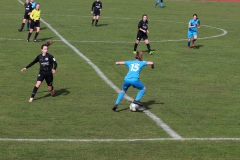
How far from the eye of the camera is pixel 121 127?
17984mm

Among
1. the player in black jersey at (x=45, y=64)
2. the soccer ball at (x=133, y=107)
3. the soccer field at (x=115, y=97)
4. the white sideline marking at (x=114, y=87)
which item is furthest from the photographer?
the player in black jersey at (x=45, y=64)

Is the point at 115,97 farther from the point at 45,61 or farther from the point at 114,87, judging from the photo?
the point at 45,61

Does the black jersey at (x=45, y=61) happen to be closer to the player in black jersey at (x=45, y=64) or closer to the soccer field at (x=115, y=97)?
the player in black jersey at (x=45, y=64)

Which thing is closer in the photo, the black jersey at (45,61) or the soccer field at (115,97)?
the soccer field at (115,97)

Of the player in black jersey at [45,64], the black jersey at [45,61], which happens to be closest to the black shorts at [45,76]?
the player in black jersey at [45,64]

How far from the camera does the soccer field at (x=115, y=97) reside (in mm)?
15969

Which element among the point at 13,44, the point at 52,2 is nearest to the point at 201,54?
the point at 13,44

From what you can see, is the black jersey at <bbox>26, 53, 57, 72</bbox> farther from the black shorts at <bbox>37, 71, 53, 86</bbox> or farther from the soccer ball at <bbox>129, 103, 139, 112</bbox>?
the soccer ball at <bbox>129, 103, 139, 112</bbox>

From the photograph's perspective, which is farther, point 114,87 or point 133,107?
point 114,87

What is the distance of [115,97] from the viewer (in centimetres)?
2225

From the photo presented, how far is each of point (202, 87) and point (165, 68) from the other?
439cm

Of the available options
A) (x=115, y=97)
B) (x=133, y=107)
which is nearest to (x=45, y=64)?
(x=115, y=97)

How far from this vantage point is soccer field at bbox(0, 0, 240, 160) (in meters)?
16.0

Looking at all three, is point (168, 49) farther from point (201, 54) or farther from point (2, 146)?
point (2, 146)
